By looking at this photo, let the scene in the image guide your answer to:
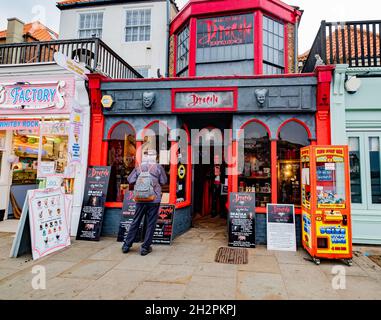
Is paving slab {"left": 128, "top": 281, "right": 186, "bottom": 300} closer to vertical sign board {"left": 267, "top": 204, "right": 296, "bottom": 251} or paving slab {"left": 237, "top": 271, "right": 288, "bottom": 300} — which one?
paving slab {"left": 237, "top": 271, "right": 288, "bottom": 300}

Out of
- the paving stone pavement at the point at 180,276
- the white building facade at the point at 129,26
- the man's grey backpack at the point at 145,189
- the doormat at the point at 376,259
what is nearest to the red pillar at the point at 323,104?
the doormat at the point at 376,259

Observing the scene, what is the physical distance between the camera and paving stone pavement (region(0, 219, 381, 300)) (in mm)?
3678

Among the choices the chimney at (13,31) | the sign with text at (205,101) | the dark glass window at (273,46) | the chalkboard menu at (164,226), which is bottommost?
the chalkboard menu at (164,226)

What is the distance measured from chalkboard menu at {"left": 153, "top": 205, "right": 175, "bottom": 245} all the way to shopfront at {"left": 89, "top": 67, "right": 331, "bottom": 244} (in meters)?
0.46

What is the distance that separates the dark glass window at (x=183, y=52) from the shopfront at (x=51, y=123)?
4332 mm

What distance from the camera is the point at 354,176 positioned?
661 cm

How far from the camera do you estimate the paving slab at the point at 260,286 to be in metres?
3.63

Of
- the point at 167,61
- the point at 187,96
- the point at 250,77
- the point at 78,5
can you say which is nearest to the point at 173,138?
the point at 187,96

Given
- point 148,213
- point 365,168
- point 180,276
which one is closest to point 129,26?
point 148,213

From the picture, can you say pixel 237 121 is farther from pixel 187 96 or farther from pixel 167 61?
pixel 167 61

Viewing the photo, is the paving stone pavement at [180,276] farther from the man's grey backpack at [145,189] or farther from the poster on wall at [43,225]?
the man's grey backpack at [145,189]

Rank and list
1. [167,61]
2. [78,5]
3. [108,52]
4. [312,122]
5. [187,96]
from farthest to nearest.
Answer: [78,5], [167,61], [108,52], [187,96], [312,122]

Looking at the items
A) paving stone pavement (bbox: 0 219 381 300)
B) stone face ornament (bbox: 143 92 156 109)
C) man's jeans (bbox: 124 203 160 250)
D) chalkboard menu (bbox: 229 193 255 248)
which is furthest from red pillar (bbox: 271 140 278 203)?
stone face ornament (bbox: 143 92 156 109)

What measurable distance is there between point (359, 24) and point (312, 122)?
11.0ft
